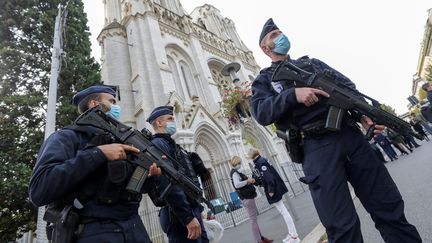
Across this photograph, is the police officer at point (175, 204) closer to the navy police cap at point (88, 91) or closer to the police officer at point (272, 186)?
the navy police cap at point (88, 91)

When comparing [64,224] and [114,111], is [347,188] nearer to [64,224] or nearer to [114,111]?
[64,224]

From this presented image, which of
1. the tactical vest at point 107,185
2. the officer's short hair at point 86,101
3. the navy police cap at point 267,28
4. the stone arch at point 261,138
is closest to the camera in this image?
the tactical vest at point 107,185

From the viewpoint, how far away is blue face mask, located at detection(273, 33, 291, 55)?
8.21ft

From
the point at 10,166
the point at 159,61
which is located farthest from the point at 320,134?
the point at 159,61

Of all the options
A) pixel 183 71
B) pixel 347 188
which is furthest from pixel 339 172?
pixel 183 71

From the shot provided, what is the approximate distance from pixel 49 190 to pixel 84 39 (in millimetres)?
12242

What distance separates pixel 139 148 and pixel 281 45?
71.0 inches

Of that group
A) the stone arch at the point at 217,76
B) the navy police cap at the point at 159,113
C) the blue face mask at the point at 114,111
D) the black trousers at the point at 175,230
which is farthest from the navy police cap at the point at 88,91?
the stone arch at the point at 217,76

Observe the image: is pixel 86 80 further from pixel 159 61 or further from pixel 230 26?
pixel 230 26

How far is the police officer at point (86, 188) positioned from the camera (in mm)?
1442

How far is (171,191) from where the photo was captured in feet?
7.82

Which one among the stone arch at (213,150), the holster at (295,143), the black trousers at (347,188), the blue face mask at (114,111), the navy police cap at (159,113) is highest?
the stone arch at (213,150)

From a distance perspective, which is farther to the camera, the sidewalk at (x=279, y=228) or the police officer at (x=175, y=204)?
the sidewalk at (x=279, y=228)

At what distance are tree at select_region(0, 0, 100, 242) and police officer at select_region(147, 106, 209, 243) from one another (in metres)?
5.96
